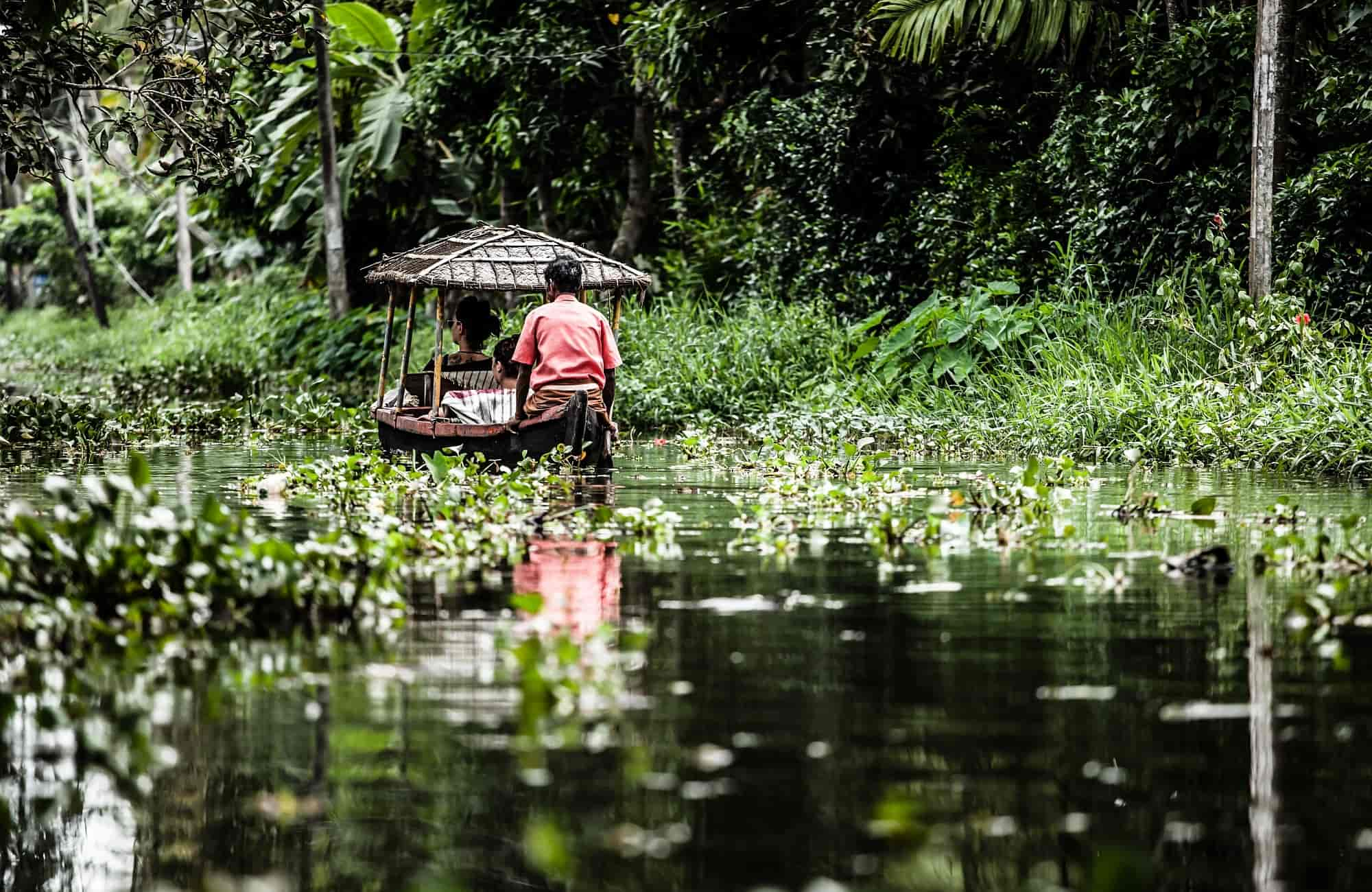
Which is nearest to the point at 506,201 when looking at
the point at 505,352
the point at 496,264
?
the point at 505,352

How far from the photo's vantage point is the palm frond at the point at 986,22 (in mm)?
17219

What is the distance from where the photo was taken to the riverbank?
1334 centimetres

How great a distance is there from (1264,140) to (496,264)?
6480 mm

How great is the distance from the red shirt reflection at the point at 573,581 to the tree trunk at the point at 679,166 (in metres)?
16.3

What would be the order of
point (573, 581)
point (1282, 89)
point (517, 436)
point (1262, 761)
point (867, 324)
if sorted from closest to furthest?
1. point (1262, 761)
2. point (573, 581)
3. point (517, 436)
4. point (1282, 89)
5. point (867, 324)

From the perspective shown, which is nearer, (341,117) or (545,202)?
(545,202)

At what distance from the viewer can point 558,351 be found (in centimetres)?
1341

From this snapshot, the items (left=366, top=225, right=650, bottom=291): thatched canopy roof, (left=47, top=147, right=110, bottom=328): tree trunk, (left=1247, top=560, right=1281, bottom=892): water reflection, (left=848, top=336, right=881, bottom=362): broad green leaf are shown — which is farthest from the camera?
(left=47, top=147, right=110, bottom=328): tree trunk

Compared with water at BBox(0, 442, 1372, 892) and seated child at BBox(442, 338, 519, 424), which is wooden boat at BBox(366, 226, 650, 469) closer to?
seated child at BBox(442, 338, 519, 424)

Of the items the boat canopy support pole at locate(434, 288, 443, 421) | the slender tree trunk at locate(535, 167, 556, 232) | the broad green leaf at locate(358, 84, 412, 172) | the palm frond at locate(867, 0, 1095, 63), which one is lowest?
the boat canopy support pole at locate(434, 288, 443, 421)

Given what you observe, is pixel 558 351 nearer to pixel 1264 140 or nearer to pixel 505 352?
pixel 505 352

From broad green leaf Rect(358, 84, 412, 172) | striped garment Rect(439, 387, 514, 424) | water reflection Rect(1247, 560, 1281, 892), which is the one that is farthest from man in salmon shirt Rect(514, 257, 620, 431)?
broad green leaf Rect(358, 84, 412, 172)

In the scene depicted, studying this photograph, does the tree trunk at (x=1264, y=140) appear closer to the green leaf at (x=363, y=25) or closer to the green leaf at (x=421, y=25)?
A: the green leaf at (x=421, y=25)

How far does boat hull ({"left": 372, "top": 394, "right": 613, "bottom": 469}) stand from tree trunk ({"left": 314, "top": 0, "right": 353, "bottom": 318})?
10575mm
